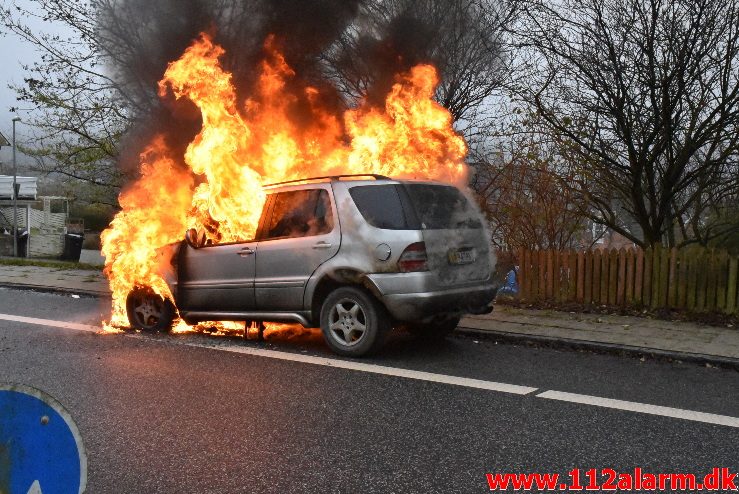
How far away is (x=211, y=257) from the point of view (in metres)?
7.49

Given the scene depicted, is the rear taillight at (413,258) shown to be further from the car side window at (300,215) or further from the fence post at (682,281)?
the fence post at (682,281)

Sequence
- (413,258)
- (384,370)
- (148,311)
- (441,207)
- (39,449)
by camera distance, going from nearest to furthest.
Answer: (39,449)
(384,370)
(413,258)
(441,207)
(148,311)

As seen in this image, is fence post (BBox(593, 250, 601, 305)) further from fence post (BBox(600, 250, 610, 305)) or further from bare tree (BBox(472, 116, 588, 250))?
bare tree (BBox(472, 116, 588, 250))

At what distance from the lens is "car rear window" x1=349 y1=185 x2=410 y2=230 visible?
20.9 feet

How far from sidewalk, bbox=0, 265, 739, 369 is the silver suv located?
932mm

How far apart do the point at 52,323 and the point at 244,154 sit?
342 centimetres

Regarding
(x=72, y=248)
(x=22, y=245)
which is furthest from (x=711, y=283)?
(x=22, y=245)

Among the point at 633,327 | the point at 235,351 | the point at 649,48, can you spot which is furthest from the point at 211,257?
the point at 649,48

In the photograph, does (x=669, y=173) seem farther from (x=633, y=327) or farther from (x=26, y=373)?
(x=26, y=373)

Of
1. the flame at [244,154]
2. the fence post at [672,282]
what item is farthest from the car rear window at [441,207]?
the fence post at [672,282]

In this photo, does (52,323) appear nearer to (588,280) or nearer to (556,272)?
(556,272)

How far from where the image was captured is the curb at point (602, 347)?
6400 mm

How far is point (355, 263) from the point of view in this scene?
642 cm

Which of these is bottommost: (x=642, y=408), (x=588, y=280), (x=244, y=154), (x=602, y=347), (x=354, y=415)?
(x=354, y=415)
